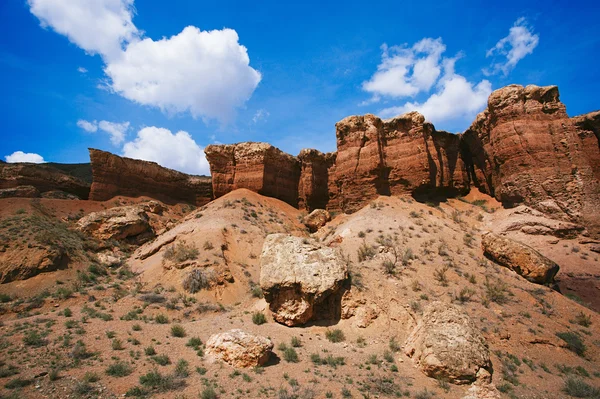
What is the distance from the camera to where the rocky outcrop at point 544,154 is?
20.3 m

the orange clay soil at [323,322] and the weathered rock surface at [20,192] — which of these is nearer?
the orange clay soil at [323,322]

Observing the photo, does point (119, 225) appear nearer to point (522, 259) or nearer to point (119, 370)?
point (119, 370)

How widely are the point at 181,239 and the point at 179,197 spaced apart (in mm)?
15539

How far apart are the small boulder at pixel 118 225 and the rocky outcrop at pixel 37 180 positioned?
31.7 ft

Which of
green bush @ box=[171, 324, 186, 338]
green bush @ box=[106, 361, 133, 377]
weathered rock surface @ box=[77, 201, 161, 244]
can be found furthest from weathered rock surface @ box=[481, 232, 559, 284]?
weathered rock surface @ box=[77, 201, 161, 244]

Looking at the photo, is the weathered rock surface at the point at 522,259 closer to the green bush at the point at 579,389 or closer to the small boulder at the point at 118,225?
the green bush at the point at 579,389

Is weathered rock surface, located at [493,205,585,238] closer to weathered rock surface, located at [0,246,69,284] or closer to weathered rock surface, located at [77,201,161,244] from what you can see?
weathered rock surface, located at [77,201,161,244]

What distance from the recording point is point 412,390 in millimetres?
9094

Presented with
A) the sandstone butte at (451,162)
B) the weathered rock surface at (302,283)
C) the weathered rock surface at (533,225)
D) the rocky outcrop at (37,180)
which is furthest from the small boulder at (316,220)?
→ the rocky outcrop at (37,180)

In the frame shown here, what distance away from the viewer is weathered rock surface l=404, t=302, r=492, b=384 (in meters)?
9.80

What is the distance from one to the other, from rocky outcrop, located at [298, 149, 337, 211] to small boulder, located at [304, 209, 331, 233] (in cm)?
323

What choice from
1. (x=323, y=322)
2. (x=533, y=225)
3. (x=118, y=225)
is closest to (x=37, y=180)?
(x=118, y=225)

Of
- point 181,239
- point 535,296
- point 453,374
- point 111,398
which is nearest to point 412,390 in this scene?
point 453,374

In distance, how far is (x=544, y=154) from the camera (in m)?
21.4
